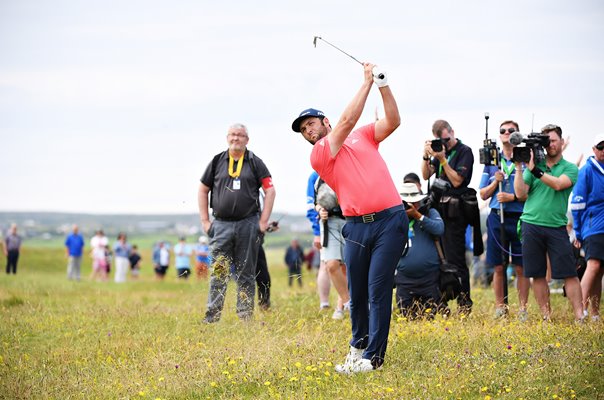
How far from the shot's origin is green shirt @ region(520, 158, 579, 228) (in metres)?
9.85

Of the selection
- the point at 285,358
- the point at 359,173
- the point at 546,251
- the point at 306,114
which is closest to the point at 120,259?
Answer: the point at 546,251

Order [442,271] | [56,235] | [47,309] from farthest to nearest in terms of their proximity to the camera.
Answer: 1. [56,235]
2. [47,309]
3. [442,271]

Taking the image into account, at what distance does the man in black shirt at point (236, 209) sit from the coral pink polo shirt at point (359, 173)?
11.7 ft

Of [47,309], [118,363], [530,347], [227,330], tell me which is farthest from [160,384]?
[47,309]

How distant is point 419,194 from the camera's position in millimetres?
10562

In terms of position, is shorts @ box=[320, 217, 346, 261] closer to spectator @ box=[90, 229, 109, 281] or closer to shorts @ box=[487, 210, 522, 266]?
shorts @ box=[487, 210, 522, 266]

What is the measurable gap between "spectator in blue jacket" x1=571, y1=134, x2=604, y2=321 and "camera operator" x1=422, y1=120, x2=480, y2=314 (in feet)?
4.47

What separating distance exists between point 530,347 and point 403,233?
1557 mm

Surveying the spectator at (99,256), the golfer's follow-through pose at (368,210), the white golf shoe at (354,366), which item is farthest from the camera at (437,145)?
the spectator at (99,256)

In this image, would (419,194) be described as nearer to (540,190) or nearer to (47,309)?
(540,190)

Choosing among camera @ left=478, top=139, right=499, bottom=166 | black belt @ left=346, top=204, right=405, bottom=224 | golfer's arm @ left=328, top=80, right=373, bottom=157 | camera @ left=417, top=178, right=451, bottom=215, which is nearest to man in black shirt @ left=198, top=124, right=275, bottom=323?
camera @ left=417, top=178, right=451, bottom=215

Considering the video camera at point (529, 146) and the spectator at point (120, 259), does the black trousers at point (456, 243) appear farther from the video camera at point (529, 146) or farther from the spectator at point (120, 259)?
the spectator at point (120, 259)

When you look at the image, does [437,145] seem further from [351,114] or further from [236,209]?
[351,114]

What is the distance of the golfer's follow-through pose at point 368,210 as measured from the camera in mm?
7523
